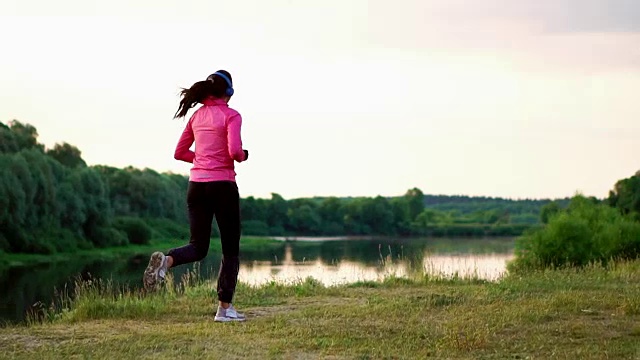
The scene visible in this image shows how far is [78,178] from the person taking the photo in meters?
61.4

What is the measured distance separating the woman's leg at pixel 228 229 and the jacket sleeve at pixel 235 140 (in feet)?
1.06

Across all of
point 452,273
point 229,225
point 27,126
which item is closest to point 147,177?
point 27,126

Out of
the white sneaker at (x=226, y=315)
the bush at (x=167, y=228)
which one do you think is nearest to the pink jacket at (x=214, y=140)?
the white sneaker at (x=226, y=315)

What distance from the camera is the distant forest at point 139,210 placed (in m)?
51.9

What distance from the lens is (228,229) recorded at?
8742 mm

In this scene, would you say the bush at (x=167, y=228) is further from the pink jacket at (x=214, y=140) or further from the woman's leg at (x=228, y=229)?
the pink jacket at (x=214, y=140)

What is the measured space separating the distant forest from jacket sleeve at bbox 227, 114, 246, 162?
37.0m

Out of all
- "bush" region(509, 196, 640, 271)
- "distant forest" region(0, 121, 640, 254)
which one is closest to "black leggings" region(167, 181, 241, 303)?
"bush" region(509, 196, 640, 271)

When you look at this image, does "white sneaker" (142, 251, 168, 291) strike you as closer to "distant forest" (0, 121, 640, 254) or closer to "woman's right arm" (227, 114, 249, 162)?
Result: "woman's right arm" (227, 114, 249, 162)

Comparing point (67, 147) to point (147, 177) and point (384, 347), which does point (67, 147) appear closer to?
point (147, 177)

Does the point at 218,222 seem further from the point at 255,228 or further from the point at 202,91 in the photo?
the point at 255,228

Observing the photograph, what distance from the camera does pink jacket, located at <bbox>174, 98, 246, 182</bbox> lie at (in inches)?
338

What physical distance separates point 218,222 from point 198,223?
0.24 metres

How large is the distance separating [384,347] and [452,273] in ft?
24.4
